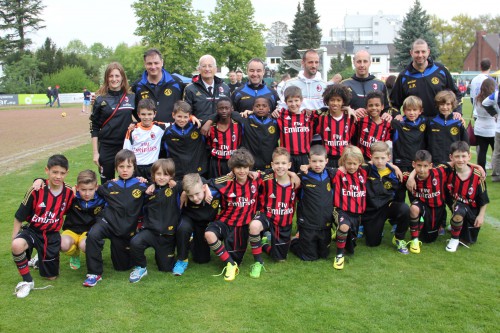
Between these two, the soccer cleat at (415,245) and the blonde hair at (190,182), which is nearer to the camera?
the blonde hair at (190,182)

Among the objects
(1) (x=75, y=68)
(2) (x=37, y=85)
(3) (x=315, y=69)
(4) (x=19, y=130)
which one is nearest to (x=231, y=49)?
(1) (x=75, y=68)

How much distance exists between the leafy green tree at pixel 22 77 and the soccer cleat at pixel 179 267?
51394 mm

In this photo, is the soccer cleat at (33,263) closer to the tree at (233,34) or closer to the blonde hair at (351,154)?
the blonde hair at (351,154)

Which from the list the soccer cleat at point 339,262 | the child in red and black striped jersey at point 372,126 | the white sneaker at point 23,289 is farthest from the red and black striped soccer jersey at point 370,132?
the white sneaker at point 23,289

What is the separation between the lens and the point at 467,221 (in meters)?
5.12

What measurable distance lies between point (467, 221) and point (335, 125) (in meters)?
1.94

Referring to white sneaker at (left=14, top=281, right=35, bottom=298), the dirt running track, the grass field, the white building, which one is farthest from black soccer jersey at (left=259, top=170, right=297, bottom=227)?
the white building

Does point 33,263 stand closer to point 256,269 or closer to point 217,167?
point 217,167

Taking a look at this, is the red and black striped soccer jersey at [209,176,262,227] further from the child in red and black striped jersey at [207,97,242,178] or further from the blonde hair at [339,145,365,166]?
the blonde hair at [339,145,365,166]

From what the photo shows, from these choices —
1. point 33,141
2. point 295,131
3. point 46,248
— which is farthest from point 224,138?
point 33,141

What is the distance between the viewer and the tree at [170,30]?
44.8 meters

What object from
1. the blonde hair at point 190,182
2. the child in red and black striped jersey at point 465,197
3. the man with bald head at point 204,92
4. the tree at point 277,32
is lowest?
the child in red and black striped jersey at point 465,197

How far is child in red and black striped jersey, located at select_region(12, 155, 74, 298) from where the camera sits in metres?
4.33

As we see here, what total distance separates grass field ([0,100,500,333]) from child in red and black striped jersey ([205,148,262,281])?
297 millimetres
